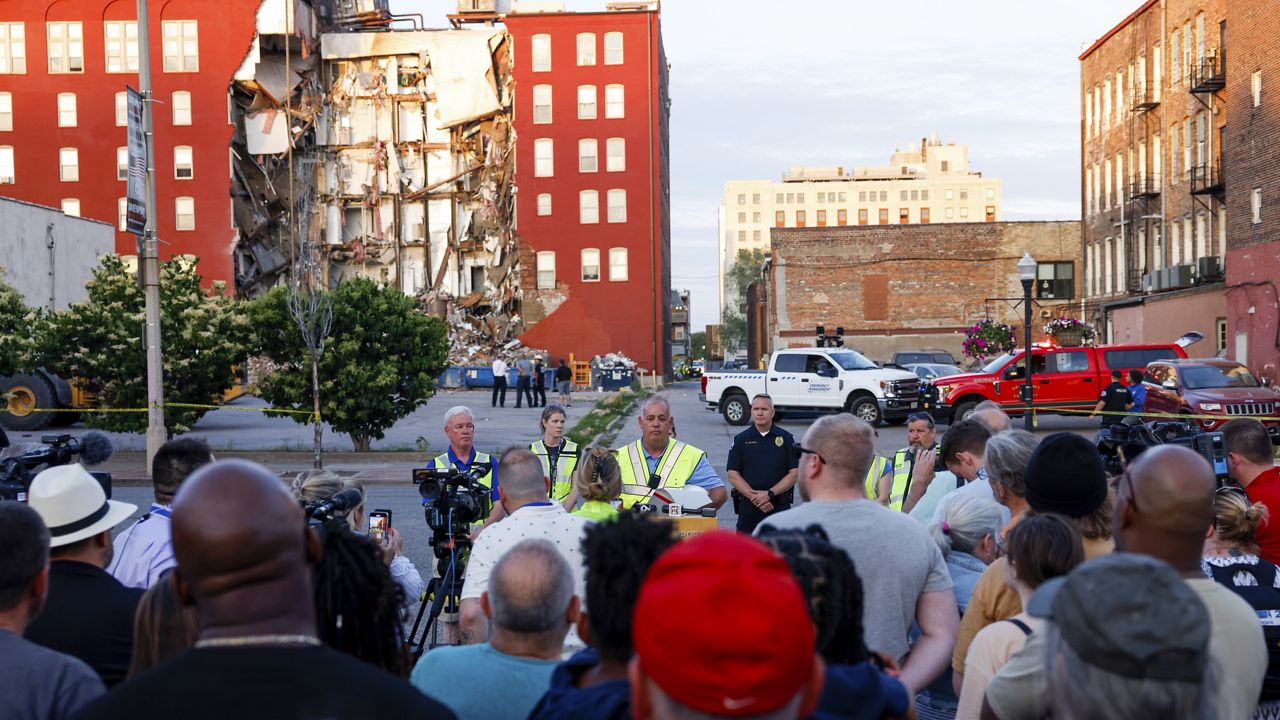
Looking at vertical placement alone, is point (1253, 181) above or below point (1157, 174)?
below

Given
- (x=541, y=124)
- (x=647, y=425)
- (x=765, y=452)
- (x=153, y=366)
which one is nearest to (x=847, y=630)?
(x=647, y=425)

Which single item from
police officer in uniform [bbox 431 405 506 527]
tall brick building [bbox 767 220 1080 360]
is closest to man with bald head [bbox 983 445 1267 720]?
police officer in uniform [bbox 431 405 506 527]

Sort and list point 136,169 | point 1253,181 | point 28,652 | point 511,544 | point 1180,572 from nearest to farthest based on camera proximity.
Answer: point 28,652 < point 1180,572 < point 511,544 < point 136,169 < point 1253,181

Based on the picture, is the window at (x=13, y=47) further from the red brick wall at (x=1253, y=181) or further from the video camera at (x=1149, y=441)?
the video camera at (x=1149, y=441)

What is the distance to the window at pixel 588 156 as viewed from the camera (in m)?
60.7

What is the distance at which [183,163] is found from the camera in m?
56.9

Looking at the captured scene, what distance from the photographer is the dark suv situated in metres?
23.3

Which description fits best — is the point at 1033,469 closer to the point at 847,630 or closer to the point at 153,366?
the point at 847,630

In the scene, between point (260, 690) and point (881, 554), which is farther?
point (881, 554)

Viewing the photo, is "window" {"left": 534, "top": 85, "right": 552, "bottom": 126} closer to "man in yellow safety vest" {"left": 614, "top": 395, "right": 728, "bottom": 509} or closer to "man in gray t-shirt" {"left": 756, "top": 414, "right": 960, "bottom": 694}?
"man in yellow safety vest" {"left": 614, "top": 395, "right": 728, "bottom": 509}

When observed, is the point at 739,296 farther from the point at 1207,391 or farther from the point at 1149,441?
the point at 1149,441

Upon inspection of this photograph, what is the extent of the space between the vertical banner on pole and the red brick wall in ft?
101

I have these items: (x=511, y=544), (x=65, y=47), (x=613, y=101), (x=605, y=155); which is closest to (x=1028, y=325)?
(x=511, y=544)

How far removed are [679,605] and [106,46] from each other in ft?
204
